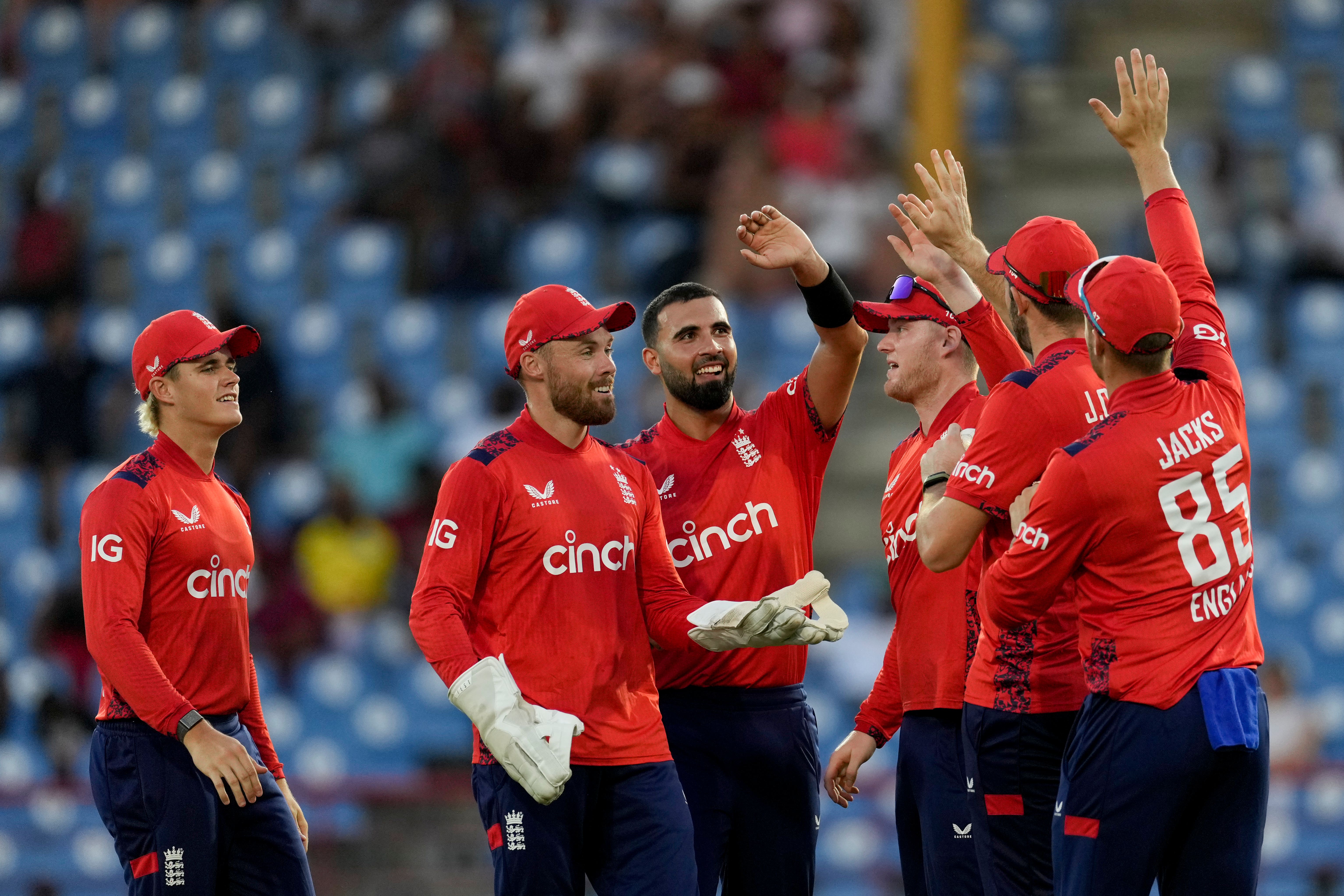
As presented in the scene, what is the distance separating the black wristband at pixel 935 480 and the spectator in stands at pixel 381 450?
6.69 meters

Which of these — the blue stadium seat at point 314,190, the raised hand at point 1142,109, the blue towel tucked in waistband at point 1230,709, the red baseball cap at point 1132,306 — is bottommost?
the blue towel tucked in waistband at point 1230,709

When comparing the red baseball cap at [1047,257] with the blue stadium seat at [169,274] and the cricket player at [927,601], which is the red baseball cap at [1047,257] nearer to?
the cricket player at [927,601]

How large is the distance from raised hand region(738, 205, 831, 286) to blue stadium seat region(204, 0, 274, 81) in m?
9.50

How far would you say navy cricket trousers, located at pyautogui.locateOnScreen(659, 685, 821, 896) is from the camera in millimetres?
5715

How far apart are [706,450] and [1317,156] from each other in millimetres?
7839

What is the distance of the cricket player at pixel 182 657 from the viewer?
5.29 meters

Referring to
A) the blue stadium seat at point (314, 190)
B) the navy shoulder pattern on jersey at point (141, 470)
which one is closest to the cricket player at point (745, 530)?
the navy shoulder pattern on jersey at point (141, 470)

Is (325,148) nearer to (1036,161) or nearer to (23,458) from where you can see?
(23,458)

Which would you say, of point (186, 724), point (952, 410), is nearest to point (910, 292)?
point (952, 410)

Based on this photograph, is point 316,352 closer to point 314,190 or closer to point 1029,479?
point 314,190

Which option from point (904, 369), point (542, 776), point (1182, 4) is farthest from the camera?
point (1182, 4)

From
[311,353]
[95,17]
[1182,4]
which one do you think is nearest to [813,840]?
[311,353]

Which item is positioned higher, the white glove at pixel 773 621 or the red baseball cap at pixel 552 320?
the red baseball cap at pixel 552 320

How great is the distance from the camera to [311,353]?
1254 centimetres
